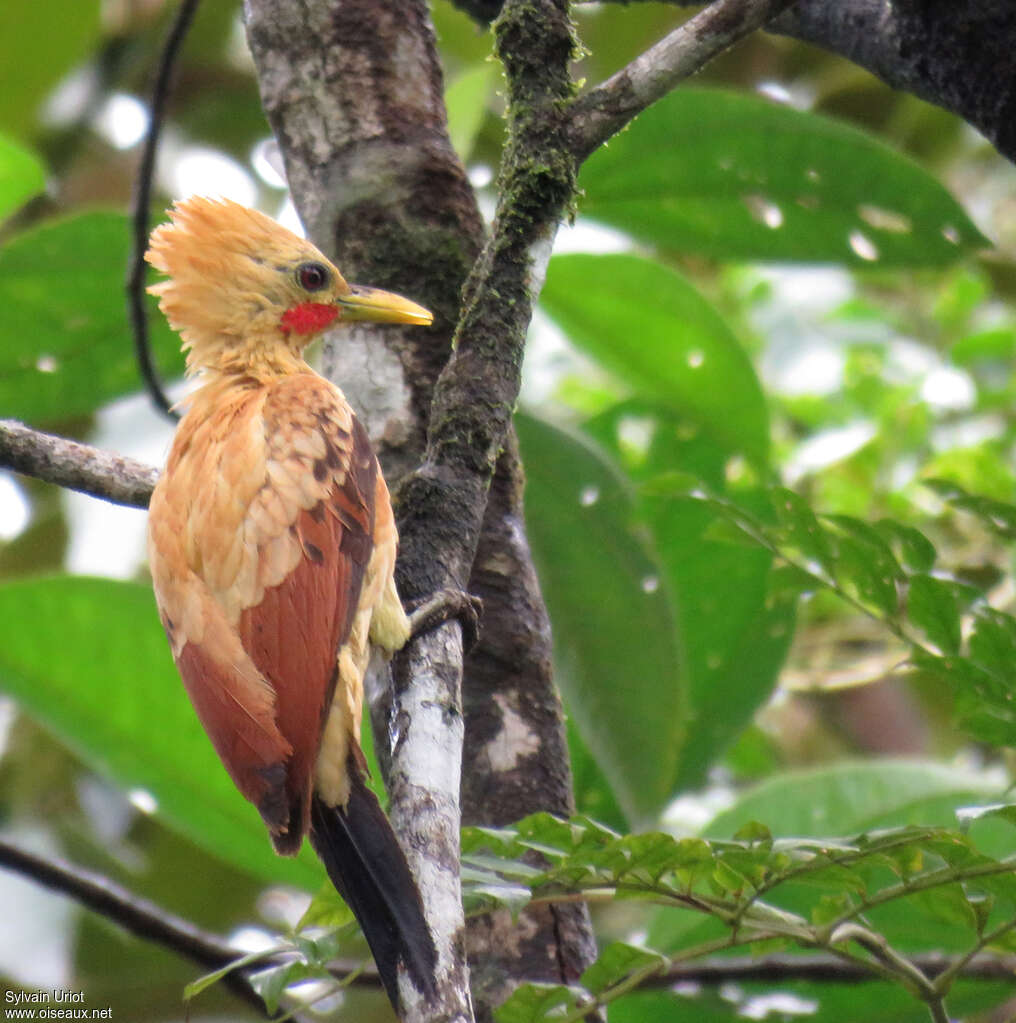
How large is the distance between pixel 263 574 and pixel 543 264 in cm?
81

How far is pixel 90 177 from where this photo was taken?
19.3 feet

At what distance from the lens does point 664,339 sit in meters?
3.88

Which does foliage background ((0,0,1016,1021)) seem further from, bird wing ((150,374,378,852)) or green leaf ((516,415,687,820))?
bird wing ((150,374,378,852))

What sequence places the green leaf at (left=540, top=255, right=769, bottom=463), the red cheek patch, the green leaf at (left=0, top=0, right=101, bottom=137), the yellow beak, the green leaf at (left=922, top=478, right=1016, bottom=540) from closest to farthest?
1. the green leaf at (left=922, top=478, right=1016, bottom=540)
2. the yellow beak
3. the red cheek patch
4. the green leaf at (left=540, top=255, right=769, bottom=463)
5. the green leaf at (left=0, top=0, right=101, bottom=137)

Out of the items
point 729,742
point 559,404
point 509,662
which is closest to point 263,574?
point 509,662

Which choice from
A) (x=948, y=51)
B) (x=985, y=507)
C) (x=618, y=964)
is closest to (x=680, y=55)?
(x=948, y=51)

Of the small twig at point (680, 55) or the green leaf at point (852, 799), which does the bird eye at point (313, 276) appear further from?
the green leaf at point (852, 799)

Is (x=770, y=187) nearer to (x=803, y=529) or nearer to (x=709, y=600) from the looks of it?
(x=709, y=600)

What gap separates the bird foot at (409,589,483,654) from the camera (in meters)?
2.37

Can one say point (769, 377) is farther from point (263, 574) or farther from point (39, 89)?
point (263, 574)

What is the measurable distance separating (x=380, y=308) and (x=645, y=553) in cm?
98

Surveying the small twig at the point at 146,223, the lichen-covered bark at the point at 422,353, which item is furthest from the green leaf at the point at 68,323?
the lichen-covered bark at the point at 422,353

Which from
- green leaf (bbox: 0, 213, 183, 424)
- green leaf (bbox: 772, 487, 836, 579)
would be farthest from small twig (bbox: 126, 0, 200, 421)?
green leaf (bbox: 772, 487, 836, 579)

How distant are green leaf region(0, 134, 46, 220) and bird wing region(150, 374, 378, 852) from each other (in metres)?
0.89
